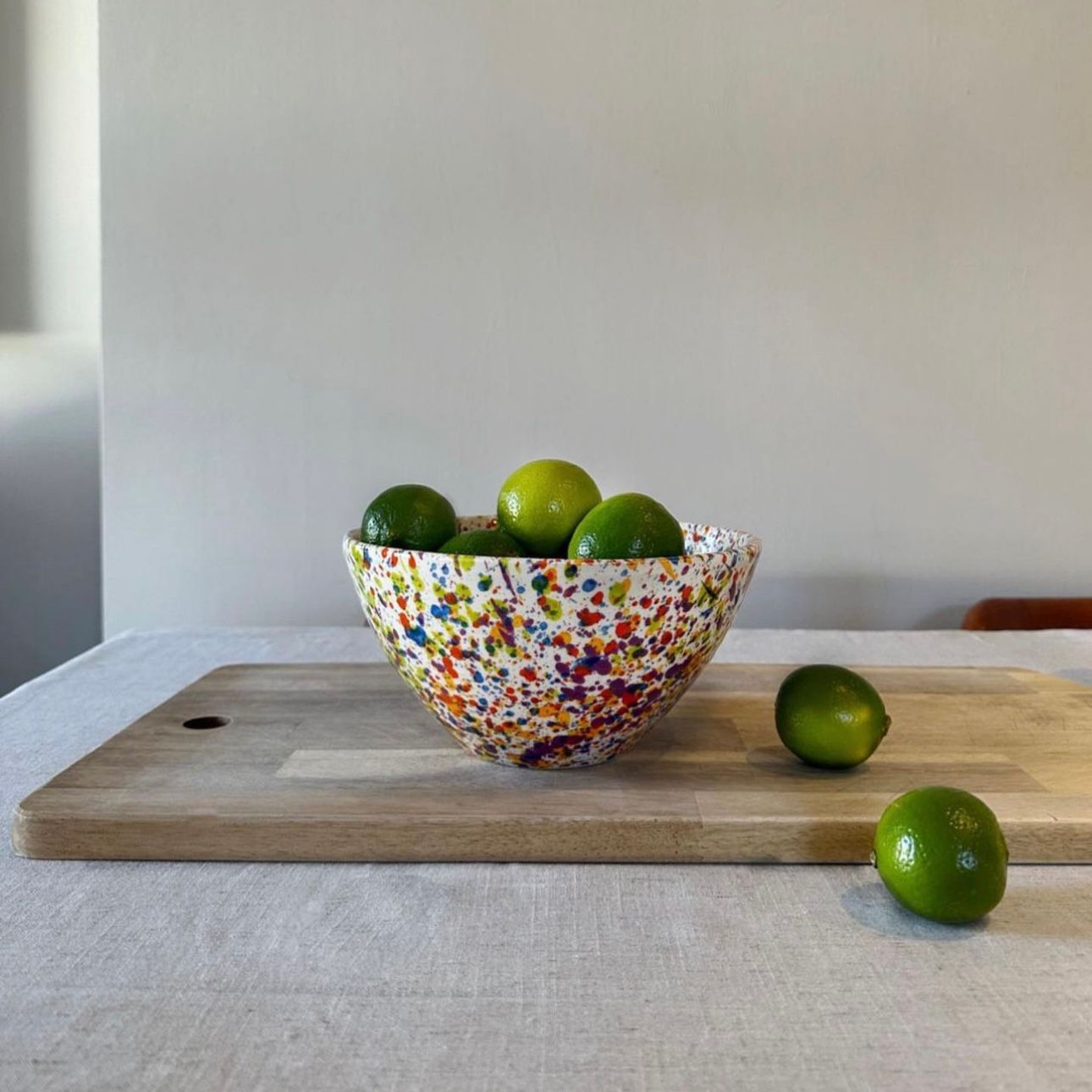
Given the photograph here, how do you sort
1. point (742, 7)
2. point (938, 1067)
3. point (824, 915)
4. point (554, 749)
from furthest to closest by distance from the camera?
point (742, 7), point (554, 749), point (824, 915), point (938, 1067)

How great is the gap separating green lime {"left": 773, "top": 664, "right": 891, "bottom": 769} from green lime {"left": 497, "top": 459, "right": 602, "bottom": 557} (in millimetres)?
204

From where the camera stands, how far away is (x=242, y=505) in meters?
2.21

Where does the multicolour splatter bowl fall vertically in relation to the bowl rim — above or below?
below

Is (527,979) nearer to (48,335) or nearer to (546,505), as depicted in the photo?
(546,505)

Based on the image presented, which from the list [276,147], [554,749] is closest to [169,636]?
[554,749]

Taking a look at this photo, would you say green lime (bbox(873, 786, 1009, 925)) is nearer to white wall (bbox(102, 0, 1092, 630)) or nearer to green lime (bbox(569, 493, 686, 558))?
green lime (bbox(569, 493, 686, 558))

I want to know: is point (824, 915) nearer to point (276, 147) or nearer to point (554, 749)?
point (554, 749)

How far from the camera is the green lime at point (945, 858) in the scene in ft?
1.82

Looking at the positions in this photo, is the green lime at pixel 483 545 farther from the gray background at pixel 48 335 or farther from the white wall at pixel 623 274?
the gray background at pixel 48 335

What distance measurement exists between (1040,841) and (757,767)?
7.6 inches

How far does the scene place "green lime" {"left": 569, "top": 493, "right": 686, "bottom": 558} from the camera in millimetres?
708

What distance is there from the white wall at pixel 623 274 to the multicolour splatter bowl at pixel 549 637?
4.70 ft

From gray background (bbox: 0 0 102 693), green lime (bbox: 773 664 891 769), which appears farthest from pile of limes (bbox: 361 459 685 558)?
gray background (bbox: 0 0 102 693)

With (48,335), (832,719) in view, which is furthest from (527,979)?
(48,335)
